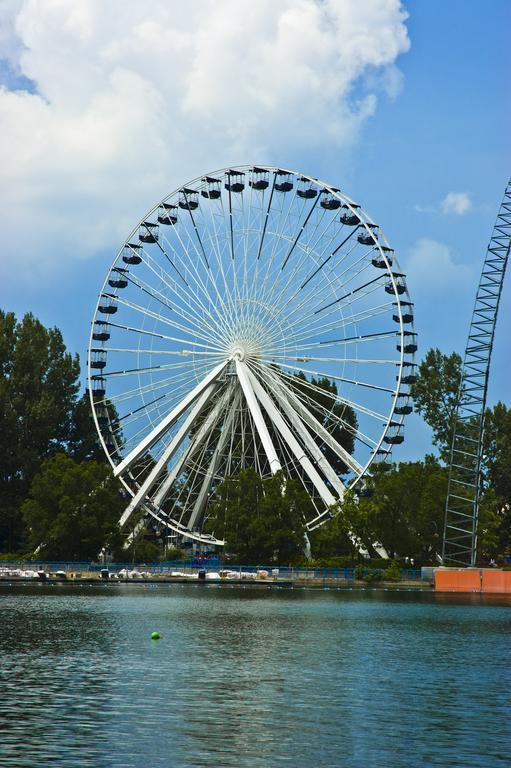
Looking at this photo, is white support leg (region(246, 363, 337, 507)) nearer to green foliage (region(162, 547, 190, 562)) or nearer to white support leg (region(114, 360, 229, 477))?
white support leg (region(114, 360, 229, 477))

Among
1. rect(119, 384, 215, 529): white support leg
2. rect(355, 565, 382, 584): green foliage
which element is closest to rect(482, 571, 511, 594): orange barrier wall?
rect(355, 565, 382, 584): green foliage

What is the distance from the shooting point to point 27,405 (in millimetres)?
115312

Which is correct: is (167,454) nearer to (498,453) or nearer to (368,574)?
(368,574)

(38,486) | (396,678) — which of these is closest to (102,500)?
(38,486)

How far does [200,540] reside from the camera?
98.6 m

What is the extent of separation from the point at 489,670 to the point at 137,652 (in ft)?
38.1

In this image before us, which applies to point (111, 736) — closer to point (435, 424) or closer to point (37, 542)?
point (37, 542)

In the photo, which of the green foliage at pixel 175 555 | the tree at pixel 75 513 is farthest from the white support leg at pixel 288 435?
the tree at pixel 75 513

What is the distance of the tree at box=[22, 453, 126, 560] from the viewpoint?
9644cm

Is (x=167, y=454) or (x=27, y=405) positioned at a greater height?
(x=27, y=405)

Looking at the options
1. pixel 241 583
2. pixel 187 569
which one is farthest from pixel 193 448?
pixel 241 583

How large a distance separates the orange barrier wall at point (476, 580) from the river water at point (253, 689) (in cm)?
2185

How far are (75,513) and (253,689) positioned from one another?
6702 centimetres

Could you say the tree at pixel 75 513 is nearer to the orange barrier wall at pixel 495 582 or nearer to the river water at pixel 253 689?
the orange barrier wall at pixel 495 582
